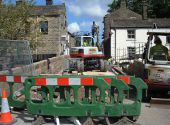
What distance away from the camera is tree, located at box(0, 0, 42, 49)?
2850cm

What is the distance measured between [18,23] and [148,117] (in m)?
21.2

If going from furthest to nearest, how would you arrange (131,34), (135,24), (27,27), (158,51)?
(135,24)
(131,34)
(27,27)
(158,51)

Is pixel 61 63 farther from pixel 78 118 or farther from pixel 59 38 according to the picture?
pixel 78 118

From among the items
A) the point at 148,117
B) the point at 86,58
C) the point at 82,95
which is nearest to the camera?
the point at 148,117

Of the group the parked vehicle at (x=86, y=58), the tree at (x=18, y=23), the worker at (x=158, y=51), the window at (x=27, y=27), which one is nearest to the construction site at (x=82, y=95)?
the worker at (x=158, y=51)

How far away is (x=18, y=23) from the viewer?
100.0 feet

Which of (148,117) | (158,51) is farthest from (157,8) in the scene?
(148,117)

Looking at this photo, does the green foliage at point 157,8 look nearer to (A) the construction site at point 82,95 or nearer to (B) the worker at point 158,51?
(A) the construction site at point 82,95

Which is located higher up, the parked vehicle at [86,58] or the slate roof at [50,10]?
the slate roof at [50,10]

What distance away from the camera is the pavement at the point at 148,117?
989cm

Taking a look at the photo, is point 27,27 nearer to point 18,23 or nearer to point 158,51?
point 18,23

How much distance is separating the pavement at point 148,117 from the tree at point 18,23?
669 inches

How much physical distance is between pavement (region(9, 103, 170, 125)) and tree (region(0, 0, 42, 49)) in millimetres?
16999

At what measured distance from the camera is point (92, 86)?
9.63m
